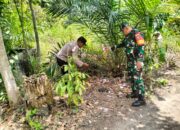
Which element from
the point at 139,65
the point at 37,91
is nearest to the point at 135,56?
the point at 139,65

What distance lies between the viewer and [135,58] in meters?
6.14

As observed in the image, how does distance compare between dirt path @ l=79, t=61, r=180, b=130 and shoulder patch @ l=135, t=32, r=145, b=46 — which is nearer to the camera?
dirt path @ l=79, t=61, r=180, b=130

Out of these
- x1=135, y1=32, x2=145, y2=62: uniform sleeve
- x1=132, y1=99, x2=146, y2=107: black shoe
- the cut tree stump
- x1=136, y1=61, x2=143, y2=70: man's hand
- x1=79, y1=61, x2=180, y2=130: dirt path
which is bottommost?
x1=79, y1=61, x2=180, y2=130: dirt path

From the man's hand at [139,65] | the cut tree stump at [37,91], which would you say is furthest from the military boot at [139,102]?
the cut tree stump at [37,91]

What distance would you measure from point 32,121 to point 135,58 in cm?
242

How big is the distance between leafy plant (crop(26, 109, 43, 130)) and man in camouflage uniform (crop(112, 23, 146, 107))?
6.43ft

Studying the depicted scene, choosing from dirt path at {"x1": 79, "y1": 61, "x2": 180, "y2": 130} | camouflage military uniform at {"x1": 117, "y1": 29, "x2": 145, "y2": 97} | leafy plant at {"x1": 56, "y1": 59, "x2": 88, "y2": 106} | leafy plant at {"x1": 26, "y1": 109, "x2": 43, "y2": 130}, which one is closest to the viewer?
leafy plant at {"x1": 26, "y1": 109, "x2": 43, "y2": 130}

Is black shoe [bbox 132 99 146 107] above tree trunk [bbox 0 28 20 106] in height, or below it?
below

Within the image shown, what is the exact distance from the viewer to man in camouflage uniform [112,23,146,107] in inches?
232

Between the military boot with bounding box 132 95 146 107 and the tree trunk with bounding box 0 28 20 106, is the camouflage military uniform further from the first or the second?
the tree trunk with bounding box 0 28 20 106

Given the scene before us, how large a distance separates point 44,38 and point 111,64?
5.83 metres

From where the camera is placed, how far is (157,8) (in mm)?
6465

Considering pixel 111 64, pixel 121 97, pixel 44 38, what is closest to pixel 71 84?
pixel 121 97

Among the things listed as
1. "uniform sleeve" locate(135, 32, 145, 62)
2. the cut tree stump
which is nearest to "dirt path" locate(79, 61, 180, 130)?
the cut tree stump
